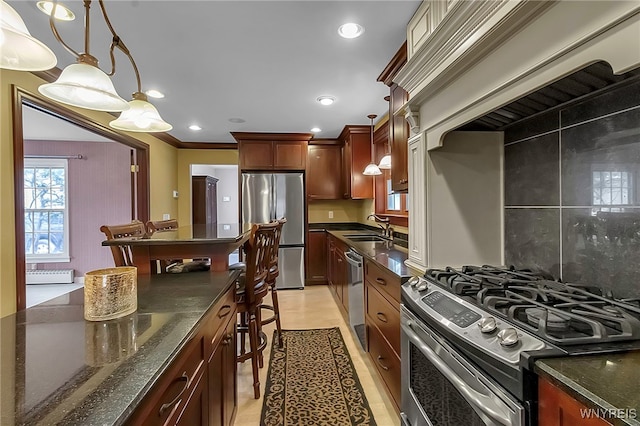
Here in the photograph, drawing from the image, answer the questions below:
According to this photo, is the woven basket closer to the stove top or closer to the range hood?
the stove top

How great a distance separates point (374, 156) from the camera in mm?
4242

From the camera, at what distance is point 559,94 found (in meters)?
1.21

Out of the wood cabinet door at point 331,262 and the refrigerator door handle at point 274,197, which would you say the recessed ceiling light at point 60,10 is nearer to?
the refrigerator door handle at point 274,197

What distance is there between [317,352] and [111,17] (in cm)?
285

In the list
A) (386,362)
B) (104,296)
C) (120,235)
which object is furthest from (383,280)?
(120,235)

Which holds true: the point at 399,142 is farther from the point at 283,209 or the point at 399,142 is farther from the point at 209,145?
the point at 209,145

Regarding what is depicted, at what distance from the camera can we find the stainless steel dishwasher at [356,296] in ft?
8.56

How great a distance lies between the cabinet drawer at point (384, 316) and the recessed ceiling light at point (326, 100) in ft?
6.53

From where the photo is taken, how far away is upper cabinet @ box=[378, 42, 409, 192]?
7.28ft

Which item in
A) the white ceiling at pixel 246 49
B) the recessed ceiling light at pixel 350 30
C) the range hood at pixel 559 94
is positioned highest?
the white ceiling at pixel 246 49

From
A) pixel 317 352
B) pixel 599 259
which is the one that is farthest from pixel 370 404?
pixel 599 259

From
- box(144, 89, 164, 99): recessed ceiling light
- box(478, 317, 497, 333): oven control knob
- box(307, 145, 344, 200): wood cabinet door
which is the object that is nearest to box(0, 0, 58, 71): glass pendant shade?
box(478, 317, 497, 333): oven control knob

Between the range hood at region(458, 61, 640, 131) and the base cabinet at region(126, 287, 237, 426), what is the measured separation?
4.85 feet

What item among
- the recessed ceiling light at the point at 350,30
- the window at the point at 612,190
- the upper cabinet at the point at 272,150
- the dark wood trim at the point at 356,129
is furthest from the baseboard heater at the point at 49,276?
the window at the point at 612,190
